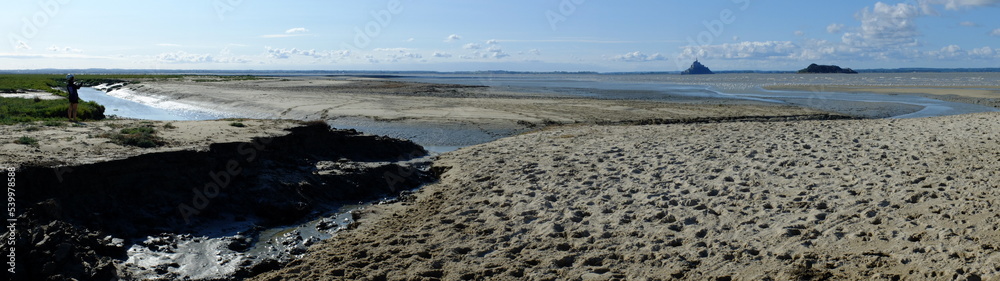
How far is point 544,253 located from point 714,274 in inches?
67.6

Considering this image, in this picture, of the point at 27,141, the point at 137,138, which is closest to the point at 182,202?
the point at 137,138

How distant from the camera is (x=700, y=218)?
7.91m

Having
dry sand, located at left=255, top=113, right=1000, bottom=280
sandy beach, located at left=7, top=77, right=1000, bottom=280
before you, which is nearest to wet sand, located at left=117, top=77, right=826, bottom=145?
sandy beach, located at left=7, top=77, right=1000, bottom=280

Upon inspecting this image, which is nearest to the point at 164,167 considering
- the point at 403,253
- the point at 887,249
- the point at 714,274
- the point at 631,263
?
the point at 403,253

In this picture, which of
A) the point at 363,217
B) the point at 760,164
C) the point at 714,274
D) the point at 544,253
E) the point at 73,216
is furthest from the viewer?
the point at 760,164

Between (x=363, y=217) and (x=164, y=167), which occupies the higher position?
(x=164, y=167)

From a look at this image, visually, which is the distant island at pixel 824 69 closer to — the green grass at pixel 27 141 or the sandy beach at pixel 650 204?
the sandy beach at pixel 650 204

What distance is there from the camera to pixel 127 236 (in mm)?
7766

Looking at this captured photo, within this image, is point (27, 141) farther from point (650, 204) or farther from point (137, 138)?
point (650, 204)

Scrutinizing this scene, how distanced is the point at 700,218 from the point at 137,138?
8.35 meters

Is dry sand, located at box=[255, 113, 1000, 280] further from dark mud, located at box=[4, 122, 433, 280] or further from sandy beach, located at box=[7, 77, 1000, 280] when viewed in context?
dark mud, located at box=[4, 122, 433, 280]

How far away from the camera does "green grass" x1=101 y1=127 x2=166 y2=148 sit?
10.1 meters

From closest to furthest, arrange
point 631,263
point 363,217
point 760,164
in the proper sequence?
point 631,263, point 363,217, point 760,164

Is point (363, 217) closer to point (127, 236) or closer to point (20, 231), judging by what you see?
point (127, 236)
